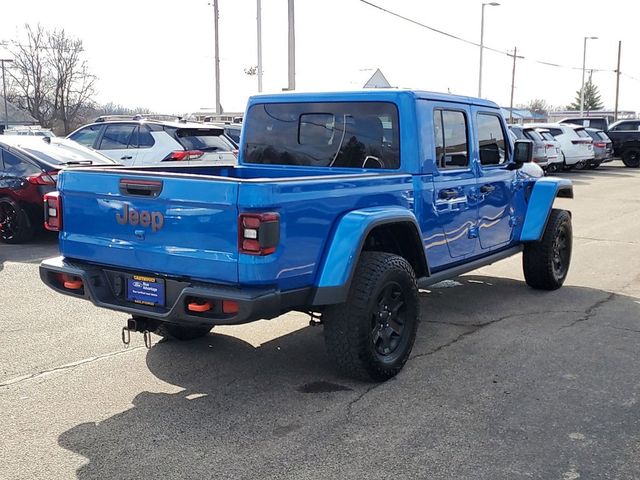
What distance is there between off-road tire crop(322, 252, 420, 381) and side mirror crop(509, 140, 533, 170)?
7.89 feet

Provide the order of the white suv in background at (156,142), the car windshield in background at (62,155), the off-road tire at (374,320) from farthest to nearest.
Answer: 1. the white suv in background at (156,142)
2. the car windshield in background at (62,155)
3. the off-road tire at (374,320)

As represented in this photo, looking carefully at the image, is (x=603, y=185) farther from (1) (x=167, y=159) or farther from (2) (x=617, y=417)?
(2) (x=617, y=417)

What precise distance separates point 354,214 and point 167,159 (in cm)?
828

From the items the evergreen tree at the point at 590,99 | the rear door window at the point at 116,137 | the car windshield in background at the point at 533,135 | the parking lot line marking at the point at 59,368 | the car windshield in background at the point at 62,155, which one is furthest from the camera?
the evergreen tree at the point at 590,99

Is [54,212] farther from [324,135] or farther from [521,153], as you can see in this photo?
[521,153]

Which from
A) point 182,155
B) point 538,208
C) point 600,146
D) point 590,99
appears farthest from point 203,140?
point 590,99

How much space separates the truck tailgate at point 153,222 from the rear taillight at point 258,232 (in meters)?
0.05

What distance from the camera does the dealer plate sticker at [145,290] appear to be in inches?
169

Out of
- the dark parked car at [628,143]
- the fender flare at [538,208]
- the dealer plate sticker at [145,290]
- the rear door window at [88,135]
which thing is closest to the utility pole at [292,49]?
the rear door window at [88,135]

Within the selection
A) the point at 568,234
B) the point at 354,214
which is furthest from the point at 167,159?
the point at 354,214

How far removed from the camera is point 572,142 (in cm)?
2405

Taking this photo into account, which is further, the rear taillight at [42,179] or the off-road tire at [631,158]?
the off-road tire at [631,158]

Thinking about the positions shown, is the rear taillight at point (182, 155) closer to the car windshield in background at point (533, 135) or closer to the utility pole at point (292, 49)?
the utility pole at point (292, 49)

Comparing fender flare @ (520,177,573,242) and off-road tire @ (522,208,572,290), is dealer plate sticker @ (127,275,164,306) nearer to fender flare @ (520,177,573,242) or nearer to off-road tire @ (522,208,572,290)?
fender flare @ (520,177,573,242)
